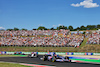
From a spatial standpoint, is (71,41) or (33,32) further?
(33,32)

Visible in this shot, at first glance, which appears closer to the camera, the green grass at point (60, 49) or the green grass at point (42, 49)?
the green grass at point (60, 49)

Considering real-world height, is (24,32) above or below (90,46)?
above

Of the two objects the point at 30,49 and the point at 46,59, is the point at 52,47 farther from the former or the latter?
the point at 46,59

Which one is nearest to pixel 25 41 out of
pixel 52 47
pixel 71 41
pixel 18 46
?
pixel 18 46

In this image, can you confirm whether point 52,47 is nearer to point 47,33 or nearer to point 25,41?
point 25,41

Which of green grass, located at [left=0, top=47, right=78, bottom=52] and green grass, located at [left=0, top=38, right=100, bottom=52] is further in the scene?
green grass, located at [left=0, top=47, right=78, bottom=52]

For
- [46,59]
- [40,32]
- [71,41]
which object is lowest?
[46,59]

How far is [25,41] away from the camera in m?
49.4

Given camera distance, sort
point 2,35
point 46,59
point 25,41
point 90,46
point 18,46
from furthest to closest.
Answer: point 2,35
point 25,41
point 18,46
point 90,46
point 46,59

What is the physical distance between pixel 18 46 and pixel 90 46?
2076 centimetres

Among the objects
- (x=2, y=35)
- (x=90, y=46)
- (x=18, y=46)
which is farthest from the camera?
(x=2, y=35)

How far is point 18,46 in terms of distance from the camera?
45656 mm

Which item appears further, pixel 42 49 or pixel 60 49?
pixel 42 49

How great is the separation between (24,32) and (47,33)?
30.0 feet
